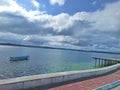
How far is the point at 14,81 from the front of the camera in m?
12.4

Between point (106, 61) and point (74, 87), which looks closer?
point (74, 87)

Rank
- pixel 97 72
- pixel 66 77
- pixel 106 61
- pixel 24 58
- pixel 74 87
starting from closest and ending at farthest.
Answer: pixel 74 87 → pixel 66 77 → pixel 97 72 → pixel 106 61 → pixel 24 58

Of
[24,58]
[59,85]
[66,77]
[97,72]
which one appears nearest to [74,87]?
[59,85]

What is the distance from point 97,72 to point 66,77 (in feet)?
18.6

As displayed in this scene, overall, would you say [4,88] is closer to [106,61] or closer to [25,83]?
[25,83]

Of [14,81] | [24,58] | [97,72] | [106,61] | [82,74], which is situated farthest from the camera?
[24,58]

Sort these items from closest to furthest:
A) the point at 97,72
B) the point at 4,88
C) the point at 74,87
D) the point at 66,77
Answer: the point at 4,88
the point at 74,87
the point at 66,77
the point at 97,72

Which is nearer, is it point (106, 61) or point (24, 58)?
point (106, 61)

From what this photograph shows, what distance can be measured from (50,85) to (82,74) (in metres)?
4.91

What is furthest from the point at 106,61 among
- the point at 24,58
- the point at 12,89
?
the point at 12,89

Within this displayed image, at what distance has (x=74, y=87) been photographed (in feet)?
47.4

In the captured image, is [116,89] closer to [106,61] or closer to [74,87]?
[74,87]

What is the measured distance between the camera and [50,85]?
46.8 feet

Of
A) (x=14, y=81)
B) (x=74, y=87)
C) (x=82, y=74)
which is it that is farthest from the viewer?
(x=82, y=74)
